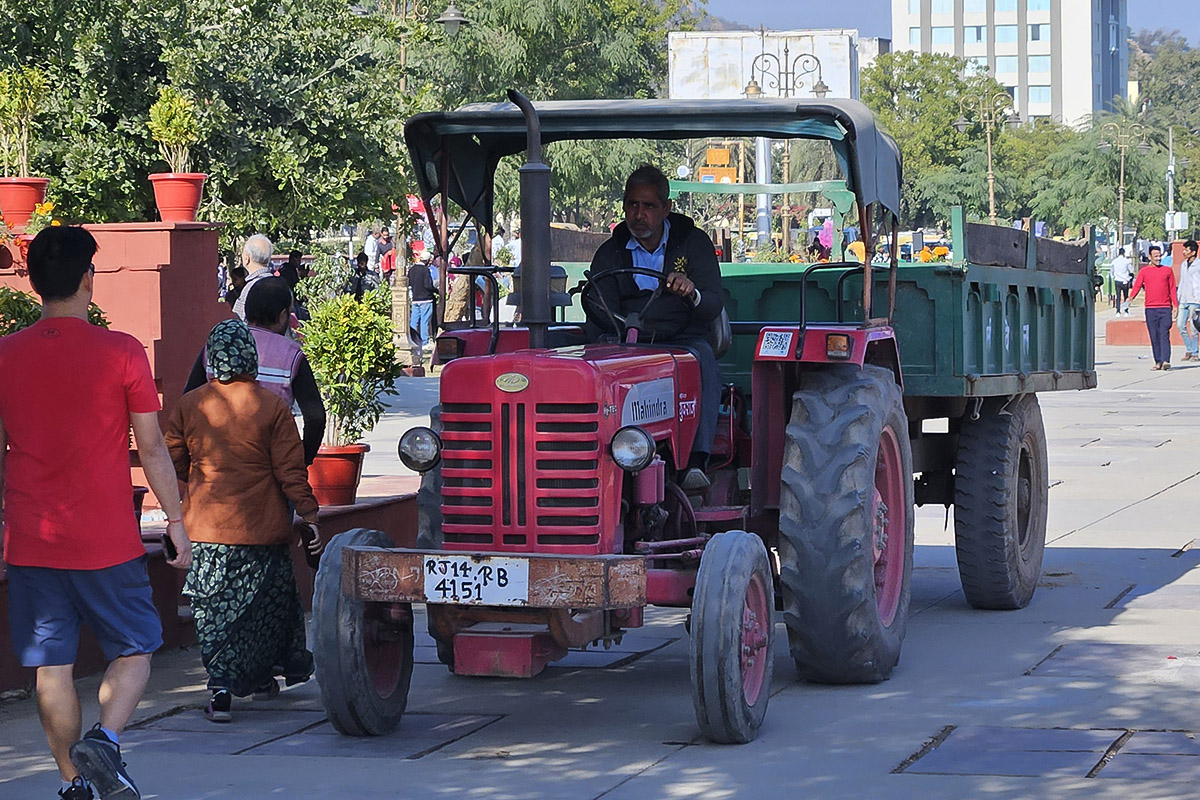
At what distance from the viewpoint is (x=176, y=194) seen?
43.2 ft

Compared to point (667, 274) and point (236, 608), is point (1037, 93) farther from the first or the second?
point (236, 608)

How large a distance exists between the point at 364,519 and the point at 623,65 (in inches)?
1384

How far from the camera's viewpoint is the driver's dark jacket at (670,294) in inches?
308

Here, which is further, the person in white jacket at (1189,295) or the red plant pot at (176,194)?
the person in white jacket at (1189,295)

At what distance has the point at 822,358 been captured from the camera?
308 inches

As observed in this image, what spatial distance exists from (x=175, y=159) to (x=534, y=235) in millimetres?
9072

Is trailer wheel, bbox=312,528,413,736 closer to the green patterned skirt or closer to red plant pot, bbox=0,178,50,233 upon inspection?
the green patterned skirt

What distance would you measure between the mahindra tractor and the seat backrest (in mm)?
12

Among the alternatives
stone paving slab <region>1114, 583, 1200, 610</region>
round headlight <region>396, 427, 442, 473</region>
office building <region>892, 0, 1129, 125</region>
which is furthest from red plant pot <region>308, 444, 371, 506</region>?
office building <region>892, 0, 1129, 125</region>

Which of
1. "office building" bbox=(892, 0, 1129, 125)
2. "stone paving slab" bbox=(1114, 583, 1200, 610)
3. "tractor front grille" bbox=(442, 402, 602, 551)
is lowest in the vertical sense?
"stone paving slab" bbox=(1114, 583, 1200, 610)

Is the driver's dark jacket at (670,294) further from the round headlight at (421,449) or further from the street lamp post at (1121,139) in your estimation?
the street lamp post at (1121,139)

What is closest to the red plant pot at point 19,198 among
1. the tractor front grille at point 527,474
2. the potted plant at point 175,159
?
the potted plant at point 175,159

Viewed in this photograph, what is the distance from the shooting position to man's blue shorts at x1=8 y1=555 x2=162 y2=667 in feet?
19.2

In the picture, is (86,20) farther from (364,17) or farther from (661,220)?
(661,220)
